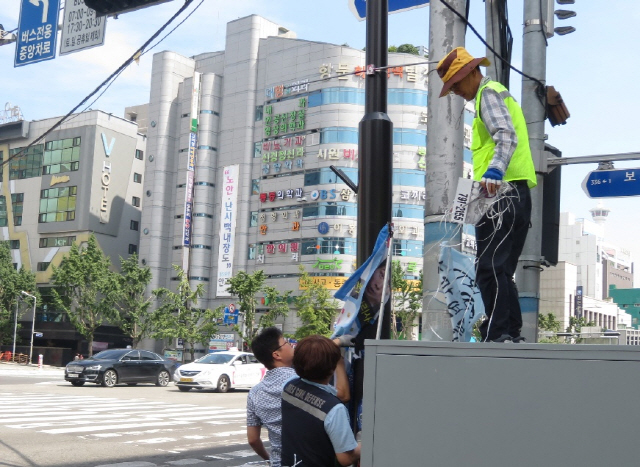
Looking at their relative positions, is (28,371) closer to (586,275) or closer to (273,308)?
(273,308)

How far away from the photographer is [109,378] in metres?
26.3

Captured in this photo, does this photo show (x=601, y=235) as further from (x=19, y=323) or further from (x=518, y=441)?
(x=518, y=441)

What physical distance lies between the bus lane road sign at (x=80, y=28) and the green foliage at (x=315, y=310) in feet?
135

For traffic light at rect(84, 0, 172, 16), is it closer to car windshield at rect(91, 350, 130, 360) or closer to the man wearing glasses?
the man wearing glasses

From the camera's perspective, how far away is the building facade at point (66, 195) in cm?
7400

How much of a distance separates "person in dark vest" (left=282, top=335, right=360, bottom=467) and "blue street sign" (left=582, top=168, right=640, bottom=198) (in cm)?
878

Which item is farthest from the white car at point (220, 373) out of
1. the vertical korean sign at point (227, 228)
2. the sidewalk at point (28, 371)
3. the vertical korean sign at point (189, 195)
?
the vertical korean sign at point (189, 195)

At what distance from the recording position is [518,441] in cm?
274

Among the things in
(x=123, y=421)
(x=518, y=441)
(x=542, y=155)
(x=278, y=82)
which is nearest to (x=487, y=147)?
(x=518, y=441)

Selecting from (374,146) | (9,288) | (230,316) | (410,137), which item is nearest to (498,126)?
(374,146)

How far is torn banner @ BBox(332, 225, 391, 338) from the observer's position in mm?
4160

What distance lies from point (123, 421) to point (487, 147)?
11.8 meters

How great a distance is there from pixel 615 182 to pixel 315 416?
9.07 metres

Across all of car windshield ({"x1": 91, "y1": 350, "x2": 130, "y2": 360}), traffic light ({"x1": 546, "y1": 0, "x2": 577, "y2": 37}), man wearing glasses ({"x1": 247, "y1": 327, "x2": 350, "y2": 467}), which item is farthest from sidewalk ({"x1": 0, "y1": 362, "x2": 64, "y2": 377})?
man wearing glasses ({"x1": 247, "y1": 327, "x2": 350, "y2": 467})
